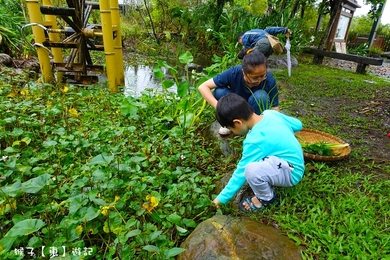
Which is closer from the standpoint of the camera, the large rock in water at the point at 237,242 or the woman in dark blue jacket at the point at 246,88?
the large rock in water at the point at 237,242

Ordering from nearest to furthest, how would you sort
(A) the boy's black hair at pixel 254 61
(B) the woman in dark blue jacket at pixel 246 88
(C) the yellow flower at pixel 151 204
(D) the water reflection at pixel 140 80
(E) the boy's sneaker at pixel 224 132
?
(C) the yellow flower at pixel 151 204 < (A) the boy's black hair at pixel 254 61 < (B) the woman in dark blue jacket at pixel 246 88 < (E) the boy's sneaker at pixel 224 132 < (D) the water reflection at pixel 140 80

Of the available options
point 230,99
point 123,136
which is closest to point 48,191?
point 123,136

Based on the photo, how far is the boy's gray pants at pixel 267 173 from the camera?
1589 millimetres

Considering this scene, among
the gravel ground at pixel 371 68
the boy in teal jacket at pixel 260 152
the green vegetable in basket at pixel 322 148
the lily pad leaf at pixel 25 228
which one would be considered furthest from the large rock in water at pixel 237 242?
the gravel ground at pixel 371 68

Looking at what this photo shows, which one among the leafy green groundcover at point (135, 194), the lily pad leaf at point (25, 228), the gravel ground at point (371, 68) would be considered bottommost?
the gravel ground at point (371, 68)

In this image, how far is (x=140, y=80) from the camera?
5551 mm

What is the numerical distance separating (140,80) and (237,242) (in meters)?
4.65

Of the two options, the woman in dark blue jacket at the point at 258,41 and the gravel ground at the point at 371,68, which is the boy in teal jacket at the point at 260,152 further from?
the gravel ground at the point at 371,68

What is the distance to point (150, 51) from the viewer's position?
28.6 feet

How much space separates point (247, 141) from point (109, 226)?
925mm

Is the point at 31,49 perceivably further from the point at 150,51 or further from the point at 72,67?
the point at 150,51

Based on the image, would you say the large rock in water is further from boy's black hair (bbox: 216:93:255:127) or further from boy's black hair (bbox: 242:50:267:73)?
boy's black hair (bbox: 242:50:267:73)

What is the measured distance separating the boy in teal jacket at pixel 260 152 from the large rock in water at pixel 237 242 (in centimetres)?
22

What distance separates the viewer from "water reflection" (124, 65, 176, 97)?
4.80m
